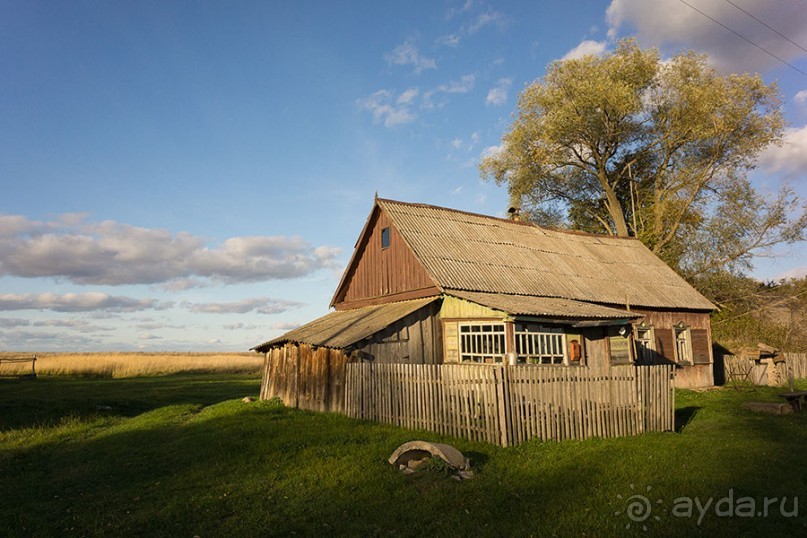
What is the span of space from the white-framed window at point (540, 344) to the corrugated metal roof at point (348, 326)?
3.61 meters

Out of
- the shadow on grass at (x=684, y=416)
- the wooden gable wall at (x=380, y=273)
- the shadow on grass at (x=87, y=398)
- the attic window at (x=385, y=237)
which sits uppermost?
the attic window at (x=385, y=237)

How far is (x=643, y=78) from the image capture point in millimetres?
38531

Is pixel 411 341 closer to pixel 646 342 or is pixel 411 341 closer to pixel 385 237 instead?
pixel 385 237

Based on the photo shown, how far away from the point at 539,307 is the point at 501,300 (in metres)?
1.30

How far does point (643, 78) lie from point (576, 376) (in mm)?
33270

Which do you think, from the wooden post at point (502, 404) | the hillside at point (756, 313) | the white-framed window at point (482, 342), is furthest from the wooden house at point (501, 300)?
the hillside at point (756, 313)

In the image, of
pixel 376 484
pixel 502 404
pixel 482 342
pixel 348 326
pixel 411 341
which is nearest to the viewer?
pixel 376 484

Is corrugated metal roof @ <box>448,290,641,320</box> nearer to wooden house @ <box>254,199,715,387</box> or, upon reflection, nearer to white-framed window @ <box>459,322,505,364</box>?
wooden house @ <box>254,199,715,387</box>

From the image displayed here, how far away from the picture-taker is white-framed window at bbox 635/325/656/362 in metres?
25.1

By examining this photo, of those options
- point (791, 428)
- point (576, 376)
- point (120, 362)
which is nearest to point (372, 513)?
point (576, 376)

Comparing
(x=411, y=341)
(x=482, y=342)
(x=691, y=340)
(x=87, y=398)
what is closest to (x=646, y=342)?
(x=691, y=340)

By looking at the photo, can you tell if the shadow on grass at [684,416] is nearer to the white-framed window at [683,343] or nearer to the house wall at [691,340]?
the house wall at [691,340]

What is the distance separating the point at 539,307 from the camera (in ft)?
60.7

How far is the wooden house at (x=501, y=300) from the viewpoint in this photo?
18.7 m
